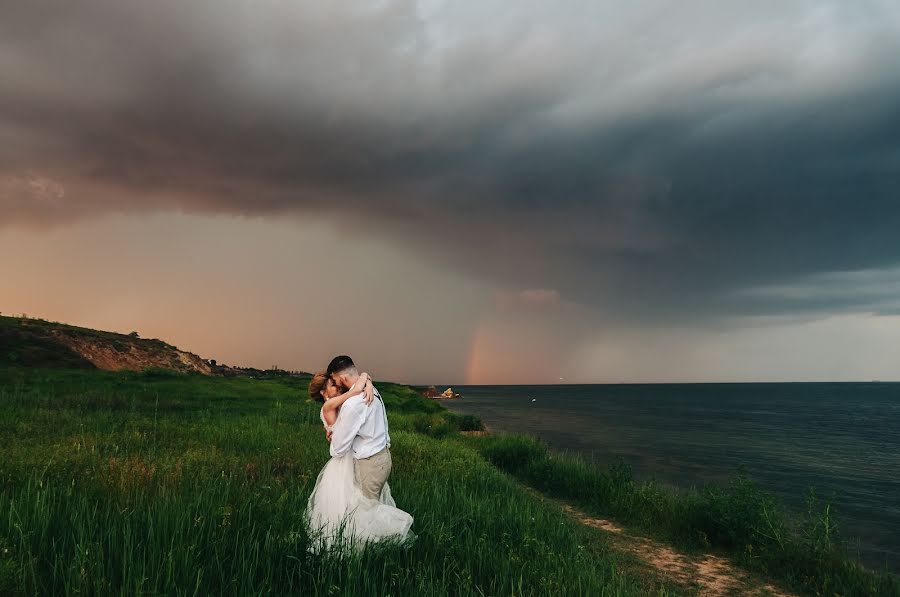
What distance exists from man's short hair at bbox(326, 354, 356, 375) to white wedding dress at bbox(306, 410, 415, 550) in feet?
2.52

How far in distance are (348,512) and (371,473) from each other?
58 cm

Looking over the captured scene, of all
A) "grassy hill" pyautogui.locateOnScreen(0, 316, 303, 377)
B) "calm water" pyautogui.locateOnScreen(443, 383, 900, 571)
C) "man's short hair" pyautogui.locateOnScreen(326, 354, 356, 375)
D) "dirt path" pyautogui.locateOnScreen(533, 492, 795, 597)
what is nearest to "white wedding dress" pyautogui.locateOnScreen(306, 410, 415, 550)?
"man's short hair" pyautogui.locateOnScreen(326, 354, 356, 375)

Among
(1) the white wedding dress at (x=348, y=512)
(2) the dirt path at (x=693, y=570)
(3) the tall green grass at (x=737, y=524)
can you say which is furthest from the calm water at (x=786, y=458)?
(1) the white wedding dress at (x=348, y=512)

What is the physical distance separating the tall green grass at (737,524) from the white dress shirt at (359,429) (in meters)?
10.1

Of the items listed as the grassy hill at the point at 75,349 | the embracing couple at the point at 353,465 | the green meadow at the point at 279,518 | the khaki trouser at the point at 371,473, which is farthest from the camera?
the grassy hill at the point at 75,349

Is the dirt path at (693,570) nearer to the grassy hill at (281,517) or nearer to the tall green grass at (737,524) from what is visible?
the grassy hill at (281,517)

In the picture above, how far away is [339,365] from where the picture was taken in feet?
23.6

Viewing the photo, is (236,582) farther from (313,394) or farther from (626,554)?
(626,554)

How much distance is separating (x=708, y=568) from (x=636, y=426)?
2510 inches

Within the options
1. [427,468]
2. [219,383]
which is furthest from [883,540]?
[219,383]

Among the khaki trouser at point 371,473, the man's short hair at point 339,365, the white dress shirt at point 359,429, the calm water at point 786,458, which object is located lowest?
the calm water at point 786,458

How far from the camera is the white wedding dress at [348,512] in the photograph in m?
6.57

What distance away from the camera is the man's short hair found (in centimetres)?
718

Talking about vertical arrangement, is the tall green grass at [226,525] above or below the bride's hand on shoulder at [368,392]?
below
